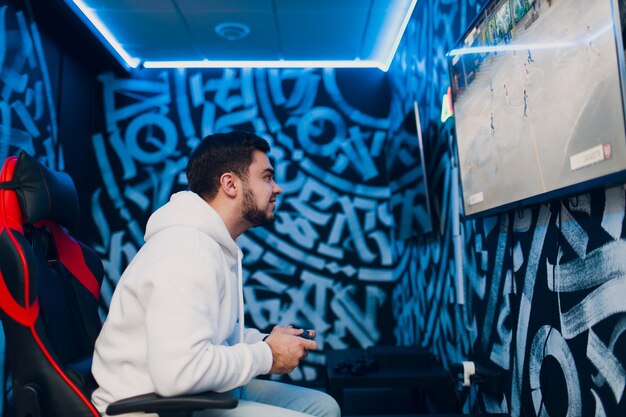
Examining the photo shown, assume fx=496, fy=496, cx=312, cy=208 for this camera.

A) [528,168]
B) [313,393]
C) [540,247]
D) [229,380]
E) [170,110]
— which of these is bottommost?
[313,393]

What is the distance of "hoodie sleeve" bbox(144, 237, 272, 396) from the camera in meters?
1.05

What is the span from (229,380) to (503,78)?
1041mm

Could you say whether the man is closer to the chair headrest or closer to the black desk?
the chair headrest

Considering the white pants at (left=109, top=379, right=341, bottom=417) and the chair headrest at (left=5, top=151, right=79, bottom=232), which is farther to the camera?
the white pants at (left=109, top=379, right=341, bottom=417)

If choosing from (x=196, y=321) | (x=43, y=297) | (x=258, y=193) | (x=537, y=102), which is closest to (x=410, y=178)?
(x=258, y=193)

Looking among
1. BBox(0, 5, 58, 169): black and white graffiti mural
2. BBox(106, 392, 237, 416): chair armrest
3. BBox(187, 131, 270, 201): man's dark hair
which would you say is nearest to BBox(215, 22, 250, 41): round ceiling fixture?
BBox(0, 5, 58, 169): black and white graffiti mural

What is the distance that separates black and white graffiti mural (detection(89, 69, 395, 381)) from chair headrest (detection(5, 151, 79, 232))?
7.07ft

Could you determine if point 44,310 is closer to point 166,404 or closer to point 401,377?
point 166,404

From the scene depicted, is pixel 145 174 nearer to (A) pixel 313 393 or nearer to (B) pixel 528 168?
(A) pixel 313 393

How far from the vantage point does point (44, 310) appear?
123 centimetres

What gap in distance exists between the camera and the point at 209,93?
11.6ft

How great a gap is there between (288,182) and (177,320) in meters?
2.46

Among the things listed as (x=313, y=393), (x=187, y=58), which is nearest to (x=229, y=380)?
(x=313, y=393)

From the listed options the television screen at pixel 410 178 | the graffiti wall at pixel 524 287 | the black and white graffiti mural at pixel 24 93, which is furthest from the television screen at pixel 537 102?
the black and white graffiti mural at pixel 24 93
